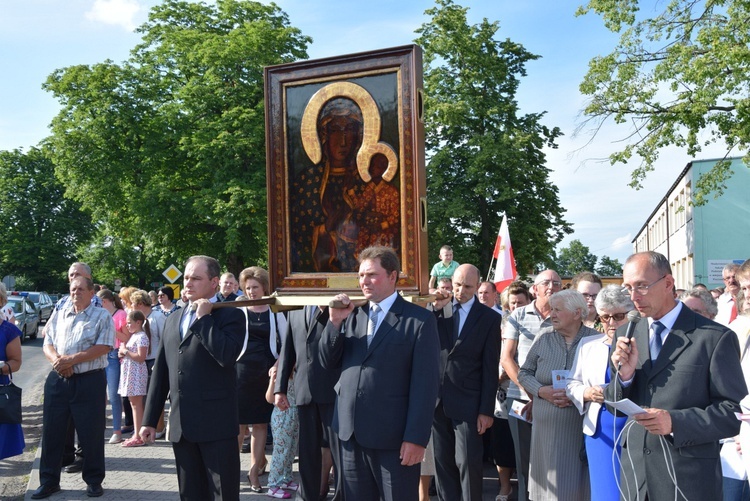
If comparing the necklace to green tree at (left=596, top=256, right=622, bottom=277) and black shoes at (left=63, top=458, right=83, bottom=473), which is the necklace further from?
green tree at (left=596, top=256, right=622, bottom=277)

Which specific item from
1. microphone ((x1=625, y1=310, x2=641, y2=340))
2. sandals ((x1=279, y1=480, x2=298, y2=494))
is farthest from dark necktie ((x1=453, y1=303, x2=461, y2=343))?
microphone ((x1=625, y1=310, x2=641, y2=340))

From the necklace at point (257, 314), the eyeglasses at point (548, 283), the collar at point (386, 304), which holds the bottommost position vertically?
the necklace at point (257, 314)

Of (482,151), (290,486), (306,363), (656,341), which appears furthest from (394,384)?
(482,151)

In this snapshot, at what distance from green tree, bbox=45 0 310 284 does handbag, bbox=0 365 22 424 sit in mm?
20349

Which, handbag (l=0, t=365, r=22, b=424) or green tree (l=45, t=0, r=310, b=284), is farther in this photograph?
green tree (l=45, t=0, r=310, b=284)

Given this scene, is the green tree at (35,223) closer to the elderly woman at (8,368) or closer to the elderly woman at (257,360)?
the elderly woman at (8,368)

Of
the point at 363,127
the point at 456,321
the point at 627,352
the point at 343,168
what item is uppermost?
the point at 363,127

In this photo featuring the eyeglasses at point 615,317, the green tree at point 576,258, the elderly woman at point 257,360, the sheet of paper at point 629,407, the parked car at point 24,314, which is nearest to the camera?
the sheet of paper at point 629,407

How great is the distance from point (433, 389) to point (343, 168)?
7.56 feet

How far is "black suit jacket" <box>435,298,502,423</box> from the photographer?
5.94 meters

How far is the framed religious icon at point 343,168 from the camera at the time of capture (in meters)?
5.79

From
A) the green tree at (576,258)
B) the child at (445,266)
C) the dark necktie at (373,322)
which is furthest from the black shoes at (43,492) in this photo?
the green tree at (576,258)

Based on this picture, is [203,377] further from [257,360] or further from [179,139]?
Answer: [179,139]

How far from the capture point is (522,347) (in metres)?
6.48
